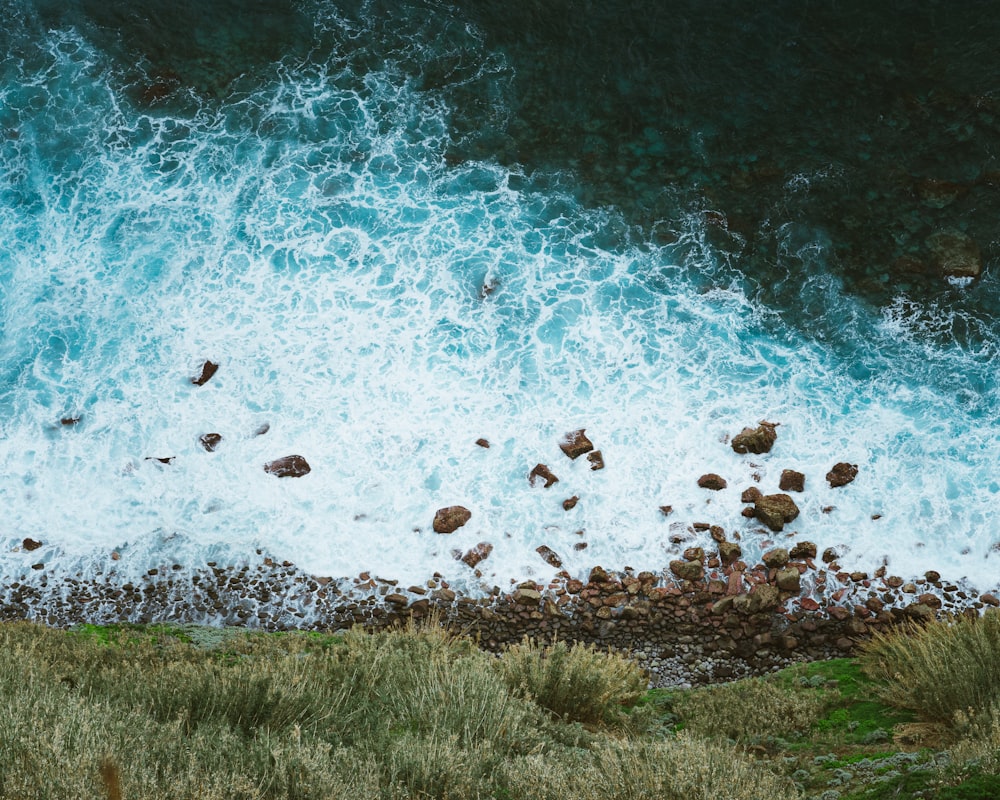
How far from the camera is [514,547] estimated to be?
1291 cm

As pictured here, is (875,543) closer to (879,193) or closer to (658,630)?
(658,630)

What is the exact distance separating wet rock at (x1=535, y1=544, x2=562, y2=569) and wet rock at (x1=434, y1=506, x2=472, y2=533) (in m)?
1.15

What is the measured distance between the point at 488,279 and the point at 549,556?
5.28 m

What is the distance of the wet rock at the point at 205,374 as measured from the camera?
14781 mm

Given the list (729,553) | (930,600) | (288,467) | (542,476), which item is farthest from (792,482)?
(288,467)

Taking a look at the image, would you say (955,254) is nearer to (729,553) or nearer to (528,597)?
(729,553)

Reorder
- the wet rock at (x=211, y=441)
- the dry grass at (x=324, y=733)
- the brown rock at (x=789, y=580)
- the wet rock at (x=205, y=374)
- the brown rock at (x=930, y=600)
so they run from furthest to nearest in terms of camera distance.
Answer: the wet rock at (x=205, y=374) < the wet rock at (x=211, y=441) < the brown rock at (x=789, y=580) < the brown rock at (x=930, y=600) < the dry grass at (x=324, y=733)

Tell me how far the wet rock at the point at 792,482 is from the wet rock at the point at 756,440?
0.54m

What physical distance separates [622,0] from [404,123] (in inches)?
227

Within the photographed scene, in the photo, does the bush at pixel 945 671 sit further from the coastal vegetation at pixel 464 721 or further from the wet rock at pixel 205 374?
the wet rock at pixel 205 374

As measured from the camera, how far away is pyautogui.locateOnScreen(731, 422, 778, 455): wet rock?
530 inches

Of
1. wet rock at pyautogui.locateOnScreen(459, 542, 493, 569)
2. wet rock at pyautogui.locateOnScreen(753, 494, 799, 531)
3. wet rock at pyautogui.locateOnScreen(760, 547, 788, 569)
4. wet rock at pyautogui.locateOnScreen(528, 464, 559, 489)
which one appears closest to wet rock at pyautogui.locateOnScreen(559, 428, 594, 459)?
wet rock at pyautogui.locateOnScreen(528, 464, 559, 489)

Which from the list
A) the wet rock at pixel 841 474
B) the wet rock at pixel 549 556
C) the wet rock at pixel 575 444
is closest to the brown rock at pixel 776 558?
the wet rock at pixel 841 474

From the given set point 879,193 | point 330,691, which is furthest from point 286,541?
point 879,193
